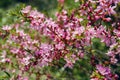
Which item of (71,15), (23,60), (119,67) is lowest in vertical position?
(119,67)

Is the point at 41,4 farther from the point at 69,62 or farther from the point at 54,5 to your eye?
the point at 69,62

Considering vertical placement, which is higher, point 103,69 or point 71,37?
point 71,37

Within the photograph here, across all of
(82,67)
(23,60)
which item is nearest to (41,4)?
(82,67)

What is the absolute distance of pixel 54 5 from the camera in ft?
31.0

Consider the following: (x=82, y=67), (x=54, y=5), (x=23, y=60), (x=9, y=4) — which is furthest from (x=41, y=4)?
(x=23, y=60)

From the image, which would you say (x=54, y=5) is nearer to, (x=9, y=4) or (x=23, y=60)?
(x=9, y=4)

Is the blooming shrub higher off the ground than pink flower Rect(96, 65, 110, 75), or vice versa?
the blooming shrub

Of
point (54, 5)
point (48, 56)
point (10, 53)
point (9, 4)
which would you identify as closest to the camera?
point (48, 56)

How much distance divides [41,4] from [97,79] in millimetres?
6578

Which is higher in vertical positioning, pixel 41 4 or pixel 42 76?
pixel 41 4

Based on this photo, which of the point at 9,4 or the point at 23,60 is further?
the point at 9,4

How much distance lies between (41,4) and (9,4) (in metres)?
1.83

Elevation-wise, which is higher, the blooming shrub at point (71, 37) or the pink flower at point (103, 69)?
the blooming shrub at point (71, 37)

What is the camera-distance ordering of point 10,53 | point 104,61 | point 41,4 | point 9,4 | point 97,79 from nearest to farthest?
point 97,79, point 104,61, point 10,53, point 41,4, point 9,4
